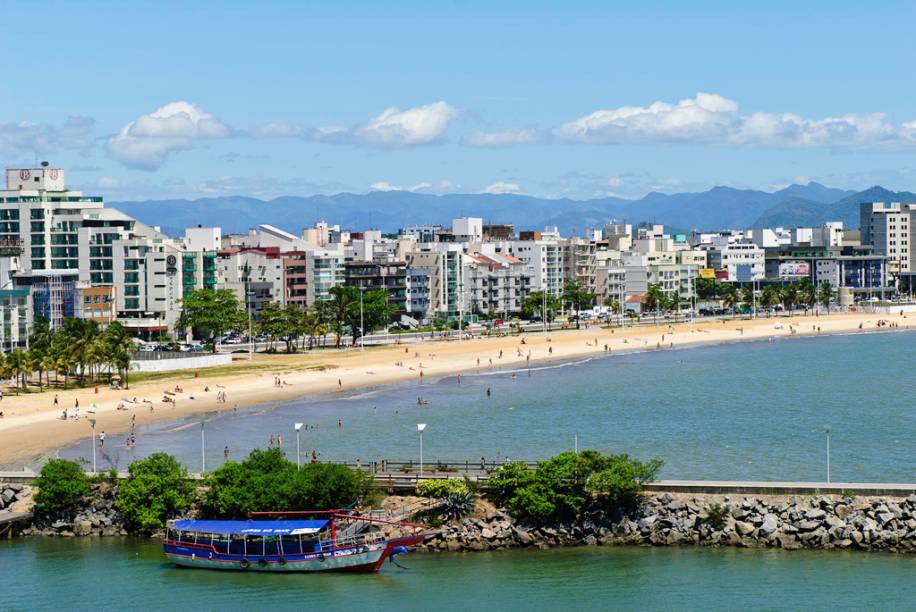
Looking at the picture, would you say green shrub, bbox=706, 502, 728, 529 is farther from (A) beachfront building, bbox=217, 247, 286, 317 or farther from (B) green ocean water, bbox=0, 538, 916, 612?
(A) beachfront building, bbox=217, 247, 286, 317

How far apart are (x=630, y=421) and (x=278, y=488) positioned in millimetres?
35930

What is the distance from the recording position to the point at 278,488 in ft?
161

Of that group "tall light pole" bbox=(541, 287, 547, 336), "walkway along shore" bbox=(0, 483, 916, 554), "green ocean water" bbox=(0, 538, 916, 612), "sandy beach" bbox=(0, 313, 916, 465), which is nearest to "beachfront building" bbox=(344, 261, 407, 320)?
"tall light pole" bbox=(541, 287, 547, 336)

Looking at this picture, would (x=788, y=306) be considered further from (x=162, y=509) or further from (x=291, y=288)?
(x=162, y=509)

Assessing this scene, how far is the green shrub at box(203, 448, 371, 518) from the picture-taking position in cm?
4875

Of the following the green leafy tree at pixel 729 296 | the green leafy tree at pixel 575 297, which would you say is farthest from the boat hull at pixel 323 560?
Result: the green leafy tree at pixel 729 296

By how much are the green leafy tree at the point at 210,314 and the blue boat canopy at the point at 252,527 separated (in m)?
78.8

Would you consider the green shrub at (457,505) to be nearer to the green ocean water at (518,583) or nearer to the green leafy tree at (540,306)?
the green ocean water at (518,583)

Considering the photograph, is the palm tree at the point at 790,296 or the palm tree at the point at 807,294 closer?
the palm tree at the point at 807,294

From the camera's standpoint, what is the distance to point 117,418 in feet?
263

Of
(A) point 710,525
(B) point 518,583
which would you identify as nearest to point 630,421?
(A) point 710,525

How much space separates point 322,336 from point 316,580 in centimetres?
9153

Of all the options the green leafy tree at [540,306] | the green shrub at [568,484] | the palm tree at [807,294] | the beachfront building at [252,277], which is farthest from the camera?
the palm tree at [807,294]

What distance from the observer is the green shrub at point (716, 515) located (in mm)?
47688
